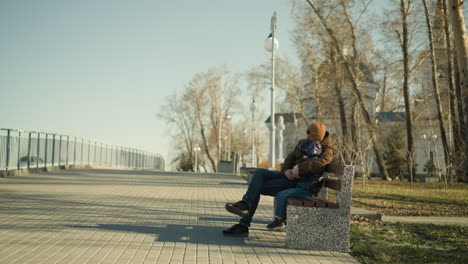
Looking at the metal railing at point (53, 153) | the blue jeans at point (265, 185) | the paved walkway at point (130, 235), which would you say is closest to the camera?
the paved walkway at point (130, 235)

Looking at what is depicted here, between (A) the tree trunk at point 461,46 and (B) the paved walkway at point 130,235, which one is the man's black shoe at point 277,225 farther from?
(A) the tree trunk at point 461,46

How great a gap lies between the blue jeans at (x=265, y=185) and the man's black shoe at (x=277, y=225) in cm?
37

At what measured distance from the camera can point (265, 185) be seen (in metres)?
7.67

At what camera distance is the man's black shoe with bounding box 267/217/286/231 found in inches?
303

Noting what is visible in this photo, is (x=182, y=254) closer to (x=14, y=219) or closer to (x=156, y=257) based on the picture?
(x=156, y=257)

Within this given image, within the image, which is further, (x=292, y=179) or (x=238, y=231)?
(x=292, y=179)

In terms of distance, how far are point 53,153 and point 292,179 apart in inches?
796

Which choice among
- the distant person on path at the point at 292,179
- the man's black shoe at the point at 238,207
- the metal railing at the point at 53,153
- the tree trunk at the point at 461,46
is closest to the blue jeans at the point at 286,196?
the distant person on path at the point at 292,179

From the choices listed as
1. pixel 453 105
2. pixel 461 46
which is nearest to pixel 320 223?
pixel 461 46

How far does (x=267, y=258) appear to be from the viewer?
5965 millimetres

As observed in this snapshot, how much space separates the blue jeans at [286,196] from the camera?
23.3 feet

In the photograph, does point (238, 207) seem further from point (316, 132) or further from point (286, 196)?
point (316, 132)

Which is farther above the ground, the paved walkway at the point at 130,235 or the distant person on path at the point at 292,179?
the distant person on path at the point at 292,179

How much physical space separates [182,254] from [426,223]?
481 centimetres
